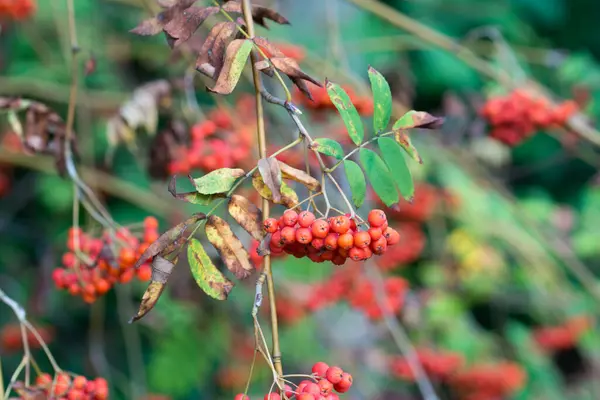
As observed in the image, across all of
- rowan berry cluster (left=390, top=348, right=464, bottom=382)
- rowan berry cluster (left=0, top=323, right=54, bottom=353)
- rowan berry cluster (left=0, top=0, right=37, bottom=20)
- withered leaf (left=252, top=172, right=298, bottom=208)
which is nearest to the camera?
withered leaf (left=252, top=172, right=298, bottom=208)

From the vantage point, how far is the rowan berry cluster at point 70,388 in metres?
1.20

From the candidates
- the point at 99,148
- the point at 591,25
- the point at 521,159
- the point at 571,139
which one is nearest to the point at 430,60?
the point at 521,159

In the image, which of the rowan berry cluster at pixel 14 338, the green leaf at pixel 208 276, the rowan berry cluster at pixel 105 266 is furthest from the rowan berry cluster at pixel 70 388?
the rowan berry cluster at pixel 14 338

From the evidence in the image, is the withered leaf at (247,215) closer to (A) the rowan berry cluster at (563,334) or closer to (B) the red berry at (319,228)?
(B) the red berry at (319,228)

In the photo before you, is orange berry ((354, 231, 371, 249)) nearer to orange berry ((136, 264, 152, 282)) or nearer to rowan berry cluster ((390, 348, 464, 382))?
orange berry ((136, 264, 152, 282))

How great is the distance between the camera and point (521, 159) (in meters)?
7.31

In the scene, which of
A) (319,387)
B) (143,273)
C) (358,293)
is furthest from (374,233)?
(358,293)

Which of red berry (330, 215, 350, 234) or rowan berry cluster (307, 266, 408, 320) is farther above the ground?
red berry (330, 215, 350, 234)

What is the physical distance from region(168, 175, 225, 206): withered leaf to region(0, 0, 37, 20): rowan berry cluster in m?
1.92

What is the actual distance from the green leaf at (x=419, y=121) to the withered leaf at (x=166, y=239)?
1.17 ft

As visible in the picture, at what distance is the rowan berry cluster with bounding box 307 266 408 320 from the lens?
2.84 metres

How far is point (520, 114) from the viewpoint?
2.41 m

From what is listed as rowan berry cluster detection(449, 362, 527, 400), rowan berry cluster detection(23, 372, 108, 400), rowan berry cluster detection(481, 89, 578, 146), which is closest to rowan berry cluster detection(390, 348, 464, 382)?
rowan berry cluster detection(449, 362, 527, 400)

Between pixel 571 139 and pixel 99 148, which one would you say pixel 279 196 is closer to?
pixel 571 139
